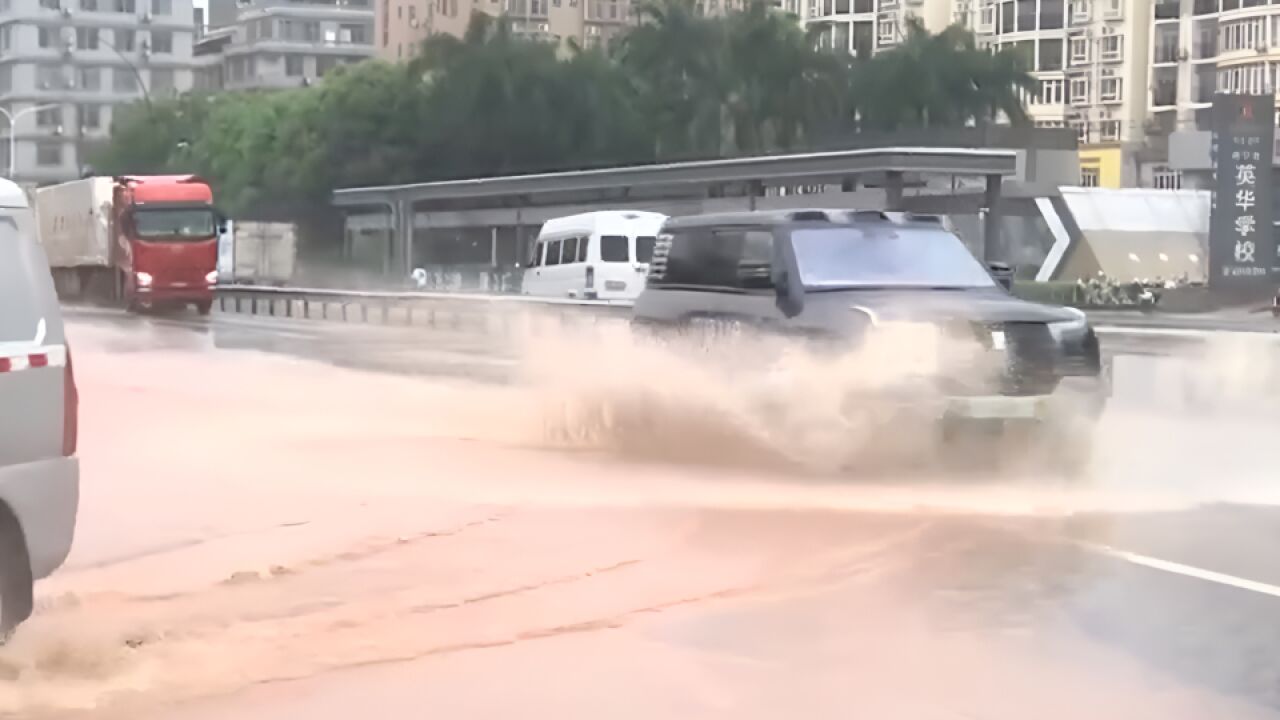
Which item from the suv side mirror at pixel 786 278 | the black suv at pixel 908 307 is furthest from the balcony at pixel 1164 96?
the suv side mirror at pixel 786 278

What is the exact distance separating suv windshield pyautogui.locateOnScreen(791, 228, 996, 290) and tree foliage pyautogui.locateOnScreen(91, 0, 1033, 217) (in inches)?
2419

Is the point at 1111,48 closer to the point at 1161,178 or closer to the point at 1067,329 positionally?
the point at 1161,178

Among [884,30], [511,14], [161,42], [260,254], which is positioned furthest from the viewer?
[161,42]

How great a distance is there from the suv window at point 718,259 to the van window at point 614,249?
56.6ft

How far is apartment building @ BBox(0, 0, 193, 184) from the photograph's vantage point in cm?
13462

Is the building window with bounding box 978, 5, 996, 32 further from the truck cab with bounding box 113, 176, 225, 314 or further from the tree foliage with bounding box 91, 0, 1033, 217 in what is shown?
the truck cab with bounding box 113, 176, 225, 314

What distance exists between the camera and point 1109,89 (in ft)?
322

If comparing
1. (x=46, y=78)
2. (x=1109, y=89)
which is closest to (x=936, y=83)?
(x=1109, y=89)

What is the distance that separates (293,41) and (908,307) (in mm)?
130012

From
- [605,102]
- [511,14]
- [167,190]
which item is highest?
[511,14]

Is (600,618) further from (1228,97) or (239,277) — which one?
(239,277)

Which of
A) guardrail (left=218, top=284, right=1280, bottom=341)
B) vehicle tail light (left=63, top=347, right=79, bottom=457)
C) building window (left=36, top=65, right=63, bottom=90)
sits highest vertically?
building window (left=36, top=65, right=63, bottom=90)

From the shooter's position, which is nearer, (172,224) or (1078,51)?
(172,224)

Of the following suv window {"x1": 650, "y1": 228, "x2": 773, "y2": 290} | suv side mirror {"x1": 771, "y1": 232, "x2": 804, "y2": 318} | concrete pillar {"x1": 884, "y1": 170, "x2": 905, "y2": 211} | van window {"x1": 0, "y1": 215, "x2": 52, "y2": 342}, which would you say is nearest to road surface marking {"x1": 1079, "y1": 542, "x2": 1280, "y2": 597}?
suv side mirror {"x1": 771, "y1": 232, "x2": 804, "y2": 318}
